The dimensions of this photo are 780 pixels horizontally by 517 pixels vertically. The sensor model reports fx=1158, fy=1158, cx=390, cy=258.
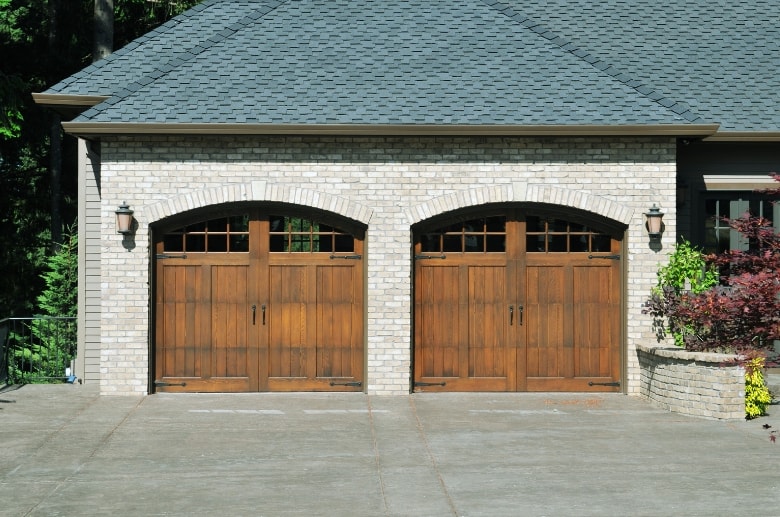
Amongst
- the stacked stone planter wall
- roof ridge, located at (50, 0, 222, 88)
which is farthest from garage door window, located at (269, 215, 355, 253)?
the stacked stone planter wall

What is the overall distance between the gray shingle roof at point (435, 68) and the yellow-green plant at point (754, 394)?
148 inches

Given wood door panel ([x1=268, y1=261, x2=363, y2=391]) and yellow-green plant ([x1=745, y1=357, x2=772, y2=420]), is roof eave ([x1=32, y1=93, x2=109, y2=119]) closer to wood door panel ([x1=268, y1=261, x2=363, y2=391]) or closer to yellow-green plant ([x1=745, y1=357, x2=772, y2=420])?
wood door panel ([x1=268, y1=261, x2=363, y2=391])

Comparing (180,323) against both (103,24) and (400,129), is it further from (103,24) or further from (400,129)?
(103,24)

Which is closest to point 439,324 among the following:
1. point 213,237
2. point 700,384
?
point 213,237

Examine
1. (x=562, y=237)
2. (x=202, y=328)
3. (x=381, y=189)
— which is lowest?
(x=202, y=328)

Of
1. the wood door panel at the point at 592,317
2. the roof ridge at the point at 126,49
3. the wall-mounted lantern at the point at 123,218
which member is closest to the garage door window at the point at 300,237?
the wall-mounted lantern at the point at 123,218

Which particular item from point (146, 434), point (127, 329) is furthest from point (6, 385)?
point (146, 434)

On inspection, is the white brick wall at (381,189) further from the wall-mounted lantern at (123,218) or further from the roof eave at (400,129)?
the roof eave at (400,129)

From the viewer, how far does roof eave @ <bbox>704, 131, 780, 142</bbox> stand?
692 inches

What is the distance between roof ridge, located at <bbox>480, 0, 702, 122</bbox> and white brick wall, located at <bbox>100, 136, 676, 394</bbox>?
55 centimetres

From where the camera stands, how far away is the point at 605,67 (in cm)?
1791

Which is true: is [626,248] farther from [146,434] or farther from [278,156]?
[146,434]

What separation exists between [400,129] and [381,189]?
94 cm

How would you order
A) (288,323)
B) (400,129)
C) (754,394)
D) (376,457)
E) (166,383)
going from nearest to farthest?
(376,457), (754,394), (400,129), (166,383), (288,323)
